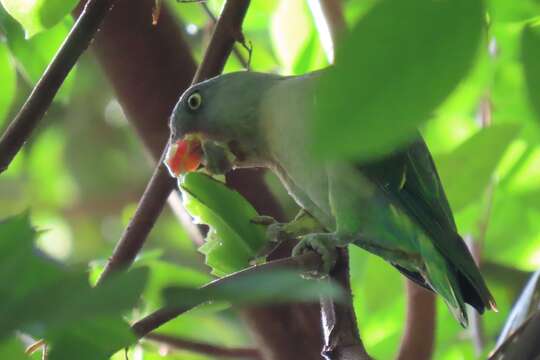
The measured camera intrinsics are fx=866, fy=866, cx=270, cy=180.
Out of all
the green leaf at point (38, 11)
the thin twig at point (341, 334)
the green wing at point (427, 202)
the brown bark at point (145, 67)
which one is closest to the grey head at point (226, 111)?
the brown bark at point (145, 67)

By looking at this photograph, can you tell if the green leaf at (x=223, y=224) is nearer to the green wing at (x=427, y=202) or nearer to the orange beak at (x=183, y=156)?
the orange beak at (x=183, y=156)

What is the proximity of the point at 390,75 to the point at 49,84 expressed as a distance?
650 millimetres

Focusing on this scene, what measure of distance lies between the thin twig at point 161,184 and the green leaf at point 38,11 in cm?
31

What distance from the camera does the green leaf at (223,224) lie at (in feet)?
3.82

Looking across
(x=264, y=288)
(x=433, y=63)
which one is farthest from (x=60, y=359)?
(x=433, y=63)

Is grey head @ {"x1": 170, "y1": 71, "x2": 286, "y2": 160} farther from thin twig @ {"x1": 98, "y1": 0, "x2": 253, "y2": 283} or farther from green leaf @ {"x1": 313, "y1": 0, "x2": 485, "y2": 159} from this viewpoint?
green leaf @ {"x1": 313, "y1": 0, "x2": 485, "y2": 159}

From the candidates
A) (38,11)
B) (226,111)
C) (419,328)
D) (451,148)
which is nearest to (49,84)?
(38,11)

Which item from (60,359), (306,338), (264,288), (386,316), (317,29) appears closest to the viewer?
(264,288)

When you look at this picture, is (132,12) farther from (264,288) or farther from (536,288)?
(264,288)

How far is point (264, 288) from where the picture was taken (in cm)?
45

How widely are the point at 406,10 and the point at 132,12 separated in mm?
1307

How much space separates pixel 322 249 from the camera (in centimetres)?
117

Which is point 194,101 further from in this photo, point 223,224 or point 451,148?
point 451,148

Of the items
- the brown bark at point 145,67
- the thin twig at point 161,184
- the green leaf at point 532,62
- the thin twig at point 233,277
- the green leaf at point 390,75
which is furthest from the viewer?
the brown bark at point 145,67
